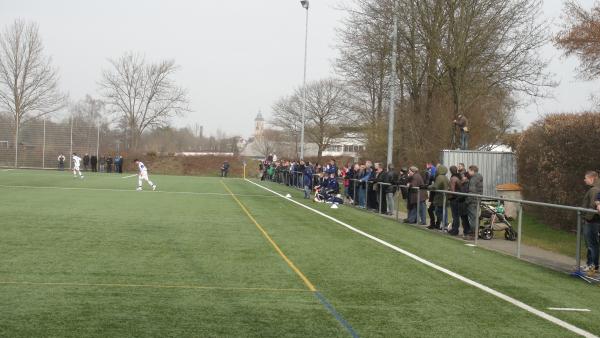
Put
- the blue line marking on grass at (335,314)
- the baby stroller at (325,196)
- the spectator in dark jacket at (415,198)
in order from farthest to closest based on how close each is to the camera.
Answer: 1. the baby stroller at (325,196)
2. the spectator in dark jacket at (415,198)
3. the blue line marking on grass at (335,314)

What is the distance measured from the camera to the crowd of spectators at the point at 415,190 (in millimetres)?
15438

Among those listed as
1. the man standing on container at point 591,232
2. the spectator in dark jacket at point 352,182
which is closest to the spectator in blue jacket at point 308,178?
the spectator in dark jacket at point 352,182

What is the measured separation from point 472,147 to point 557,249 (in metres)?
21.4

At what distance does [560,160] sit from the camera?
17141 mm

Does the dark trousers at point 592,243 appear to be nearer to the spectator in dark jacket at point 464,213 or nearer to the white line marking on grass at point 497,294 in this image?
the white line marking on grass at point 497,294

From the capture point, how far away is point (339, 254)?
11.1m

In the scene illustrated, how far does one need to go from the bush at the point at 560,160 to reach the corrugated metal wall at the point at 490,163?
A: 15.6 ft

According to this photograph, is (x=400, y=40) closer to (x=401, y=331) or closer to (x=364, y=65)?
(x=364, y=65)

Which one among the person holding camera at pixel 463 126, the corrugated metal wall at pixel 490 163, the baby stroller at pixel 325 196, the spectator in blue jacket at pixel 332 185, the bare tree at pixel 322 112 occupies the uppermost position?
the bare tree at pixel 322 112

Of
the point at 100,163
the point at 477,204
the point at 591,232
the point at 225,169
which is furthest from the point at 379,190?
the point at 100,163

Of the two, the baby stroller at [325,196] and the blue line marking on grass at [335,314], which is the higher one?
the baby stroller at [325,196]

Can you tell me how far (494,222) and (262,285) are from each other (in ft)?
27.2

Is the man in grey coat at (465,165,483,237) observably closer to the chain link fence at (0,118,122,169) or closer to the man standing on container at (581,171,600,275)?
the man standing on container at (581,171,600,275)

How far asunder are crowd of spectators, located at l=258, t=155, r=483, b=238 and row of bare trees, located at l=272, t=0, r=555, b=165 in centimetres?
502
